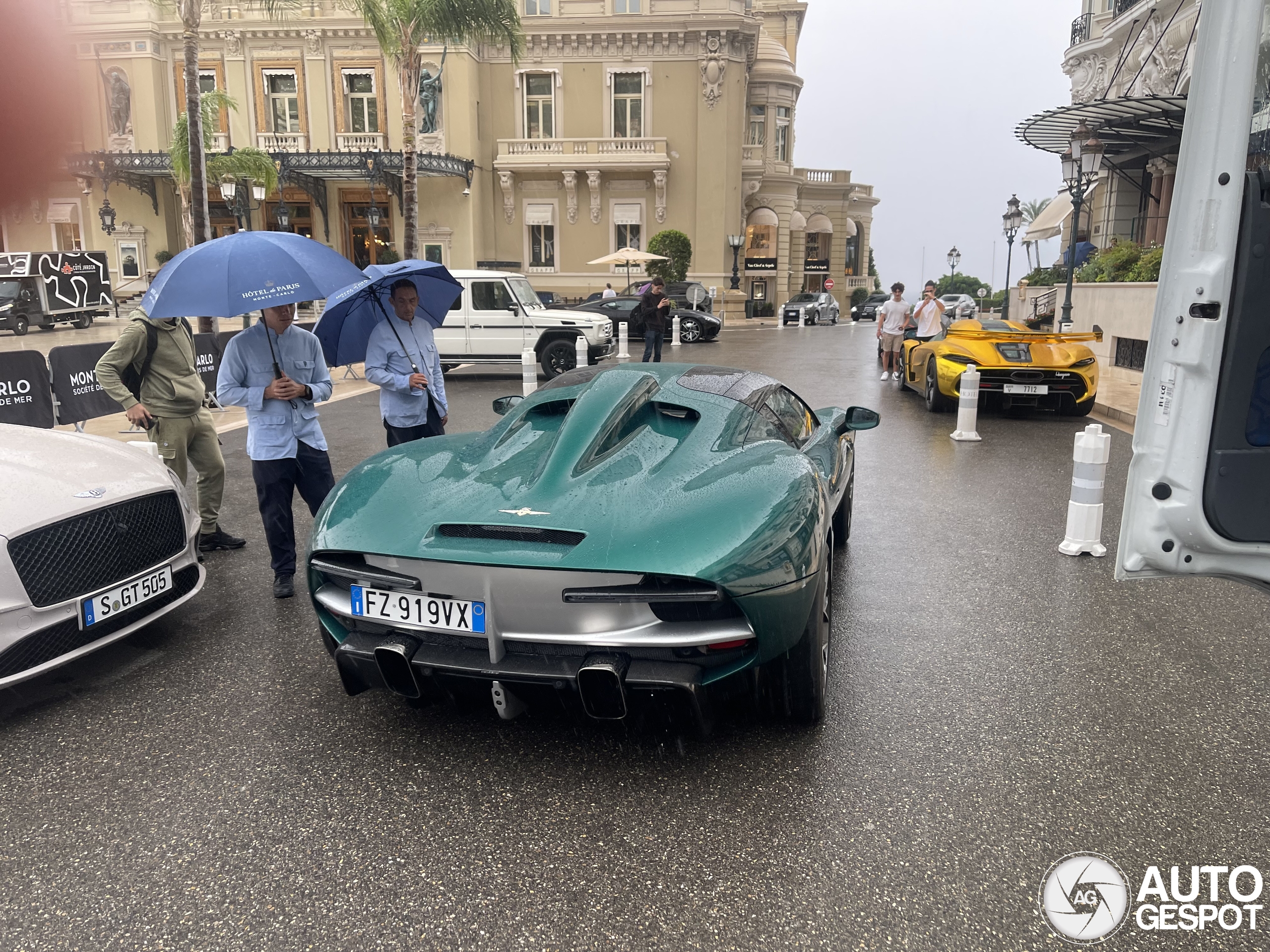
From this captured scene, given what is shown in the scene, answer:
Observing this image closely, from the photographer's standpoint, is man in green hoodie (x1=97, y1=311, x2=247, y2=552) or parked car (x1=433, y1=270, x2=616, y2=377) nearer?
man in green hoodie (x1=97, y1=311, x2=247, y2=552)

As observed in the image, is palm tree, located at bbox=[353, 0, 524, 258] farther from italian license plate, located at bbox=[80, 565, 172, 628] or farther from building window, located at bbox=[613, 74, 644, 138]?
italian license plate, located at bbox=[80, 565, 172, 628]

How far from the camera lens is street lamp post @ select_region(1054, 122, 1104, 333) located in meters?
17.7

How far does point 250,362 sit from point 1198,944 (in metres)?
4.90

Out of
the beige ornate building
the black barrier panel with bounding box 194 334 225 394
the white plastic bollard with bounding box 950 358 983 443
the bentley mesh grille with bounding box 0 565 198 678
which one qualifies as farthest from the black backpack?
the beige ornate building

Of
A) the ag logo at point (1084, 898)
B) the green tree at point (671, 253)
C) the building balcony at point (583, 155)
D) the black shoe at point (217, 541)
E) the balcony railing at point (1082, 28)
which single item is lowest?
the black shoe at point (217, 541)

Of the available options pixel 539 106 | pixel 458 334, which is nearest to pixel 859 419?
pixel 458 334

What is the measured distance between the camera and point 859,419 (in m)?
5.05

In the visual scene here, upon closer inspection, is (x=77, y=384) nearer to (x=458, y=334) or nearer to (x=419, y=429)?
(x=419, y=429)

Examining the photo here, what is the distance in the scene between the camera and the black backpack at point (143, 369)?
19.0 ft

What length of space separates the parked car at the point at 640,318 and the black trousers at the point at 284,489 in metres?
19.2

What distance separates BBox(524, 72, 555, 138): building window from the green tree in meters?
7.50

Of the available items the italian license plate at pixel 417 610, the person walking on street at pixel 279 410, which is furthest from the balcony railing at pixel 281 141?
the italian license plate at pixel 417 610

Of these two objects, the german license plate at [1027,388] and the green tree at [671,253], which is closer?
the german license plate at [1027,388]

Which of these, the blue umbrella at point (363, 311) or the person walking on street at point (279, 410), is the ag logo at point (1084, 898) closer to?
the person walking on street at point (279, 410)
